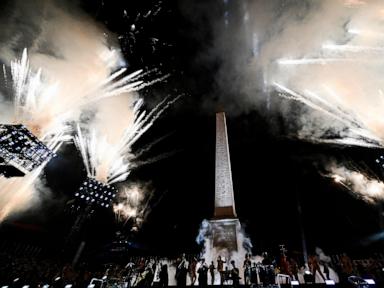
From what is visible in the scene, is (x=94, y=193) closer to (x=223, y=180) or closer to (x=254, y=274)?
(x=223, y=180)

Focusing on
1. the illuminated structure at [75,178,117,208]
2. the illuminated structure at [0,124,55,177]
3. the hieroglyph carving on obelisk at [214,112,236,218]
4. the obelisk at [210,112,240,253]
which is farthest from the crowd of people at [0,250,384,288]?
the illuminated structure at [0,124,55,177]

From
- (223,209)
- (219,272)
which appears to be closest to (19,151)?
(219,272)

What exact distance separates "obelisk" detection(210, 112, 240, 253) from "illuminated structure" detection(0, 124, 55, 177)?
13362 mm

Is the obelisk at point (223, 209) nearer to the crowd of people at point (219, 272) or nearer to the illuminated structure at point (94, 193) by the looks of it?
the crowd of people at point (219, 272)

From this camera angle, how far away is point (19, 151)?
52.3 feet

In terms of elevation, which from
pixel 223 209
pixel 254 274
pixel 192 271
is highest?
pixel 223 209

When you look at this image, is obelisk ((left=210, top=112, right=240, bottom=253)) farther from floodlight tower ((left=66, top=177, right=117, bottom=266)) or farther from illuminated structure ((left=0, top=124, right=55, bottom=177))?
illuminated structure ((left=0, top=124, right=55, bottom=177))

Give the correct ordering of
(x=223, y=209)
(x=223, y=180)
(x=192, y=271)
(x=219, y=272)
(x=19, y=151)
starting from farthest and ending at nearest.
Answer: (x=223, y=180)
(x=223, y=209)
(x=19, y=151)
(x=192, y=271)
(x=219, y=272)

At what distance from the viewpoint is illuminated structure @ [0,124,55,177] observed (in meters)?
15.1

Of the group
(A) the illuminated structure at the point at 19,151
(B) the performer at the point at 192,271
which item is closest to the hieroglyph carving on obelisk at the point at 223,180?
(B) the performer at the point at 192,271

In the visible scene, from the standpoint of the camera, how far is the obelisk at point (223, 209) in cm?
1731

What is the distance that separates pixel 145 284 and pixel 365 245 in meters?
24.0

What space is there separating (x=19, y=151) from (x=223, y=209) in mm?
15123

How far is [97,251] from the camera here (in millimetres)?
24203
